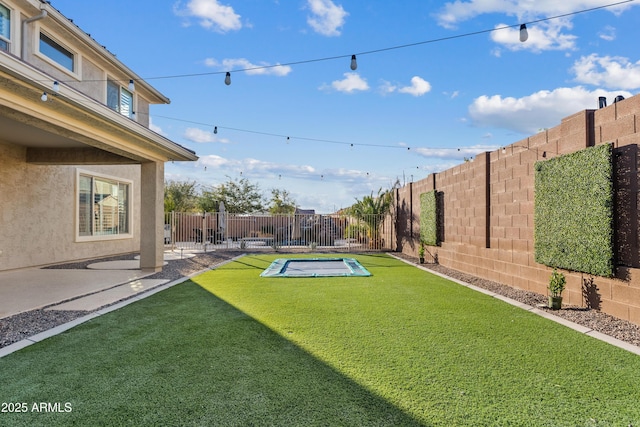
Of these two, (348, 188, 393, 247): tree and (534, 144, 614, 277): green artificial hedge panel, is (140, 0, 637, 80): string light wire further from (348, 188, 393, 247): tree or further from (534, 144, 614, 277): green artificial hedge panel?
(348, 188, 393, 247): tree

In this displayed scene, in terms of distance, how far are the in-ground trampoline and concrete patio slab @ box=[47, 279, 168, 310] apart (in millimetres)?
2855

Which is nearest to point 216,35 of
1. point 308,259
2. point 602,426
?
point 308,259

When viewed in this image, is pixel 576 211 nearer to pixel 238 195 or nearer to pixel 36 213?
pixel 36 213

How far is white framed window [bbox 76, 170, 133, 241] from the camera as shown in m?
12.1

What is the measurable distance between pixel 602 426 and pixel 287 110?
1340 centimetres

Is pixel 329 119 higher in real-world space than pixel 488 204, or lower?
higher

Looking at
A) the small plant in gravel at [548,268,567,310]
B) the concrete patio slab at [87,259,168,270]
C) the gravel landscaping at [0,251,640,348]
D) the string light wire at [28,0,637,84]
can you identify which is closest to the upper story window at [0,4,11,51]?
the string light wire at [28,0,637,84]

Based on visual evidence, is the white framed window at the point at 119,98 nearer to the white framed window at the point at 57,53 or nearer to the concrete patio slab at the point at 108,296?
the white framed window at the point at 57,53

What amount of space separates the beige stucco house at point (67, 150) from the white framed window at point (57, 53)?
28 millimetres

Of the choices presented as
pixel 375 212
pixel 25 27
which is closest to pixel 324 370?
pixel 25 27

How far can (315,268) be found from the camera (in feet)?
38.7

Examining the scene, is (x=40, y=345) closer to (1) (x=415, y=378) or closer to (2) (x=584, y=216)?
(1) (x=415, y=378)

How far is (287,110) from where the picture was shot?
14.3 meters

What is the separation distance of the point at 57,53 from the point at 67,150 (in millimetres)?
2943
